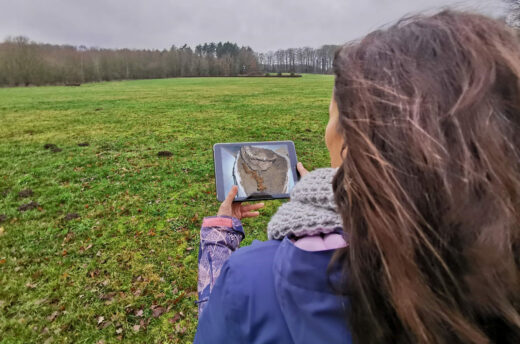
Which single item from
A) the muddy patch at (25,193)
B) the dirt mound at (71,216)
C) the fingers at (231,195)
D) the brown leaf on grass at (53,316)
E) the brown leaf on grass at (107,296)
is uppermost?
the fingers at (231,195)

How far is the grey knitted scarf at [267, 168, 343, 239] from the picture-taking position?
0.95 meters

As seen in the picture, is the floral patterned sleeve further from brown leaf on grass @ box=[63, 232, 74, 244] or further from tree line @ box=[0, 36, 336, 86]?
tree line @ box=[0, 36, 336, 86]

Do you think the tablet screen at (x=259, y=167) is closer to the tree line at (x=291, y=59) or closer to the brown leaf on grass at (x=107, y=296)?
the brown leaf on grass at (x=107, y=296)

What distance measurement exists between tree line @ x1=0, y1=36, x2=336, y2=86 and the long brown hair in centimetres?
4061

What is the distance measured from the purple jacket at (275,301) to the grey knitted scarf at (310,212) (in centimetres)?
6

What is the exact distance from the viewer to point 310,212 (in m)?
1.01

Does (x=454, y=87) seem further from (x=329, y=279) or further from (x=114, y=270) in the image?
(x=114, y=270)

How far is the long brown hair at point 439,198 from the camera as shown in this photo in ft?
2.01

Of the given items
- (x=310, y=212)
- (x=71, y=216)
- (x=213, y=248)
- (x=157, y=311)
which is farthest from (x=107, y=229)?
(x=310, y=212)

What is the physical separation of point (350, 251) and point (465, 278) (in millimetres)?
242

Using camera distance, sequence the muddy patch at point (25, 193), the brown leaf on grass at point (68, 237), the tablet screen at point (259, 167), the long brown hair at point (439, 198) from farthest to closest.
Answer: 1. the muddy patch at point (25, 193)
2. the brown leaf on grass at point (68, 237)
3. the tablet screen at point (259, 167)
4. the long brown hair at point (439, 198)

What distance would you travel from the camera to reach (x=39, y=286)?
401 cm

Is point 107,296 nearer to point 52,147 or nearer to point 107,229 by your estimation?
point 107,229

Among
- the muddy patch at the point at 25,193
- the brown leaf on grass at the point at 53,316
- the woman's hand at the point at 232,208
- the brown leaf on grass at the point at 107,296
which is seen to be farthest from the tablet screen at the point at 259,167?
the muddy patch at the point at 25,193
